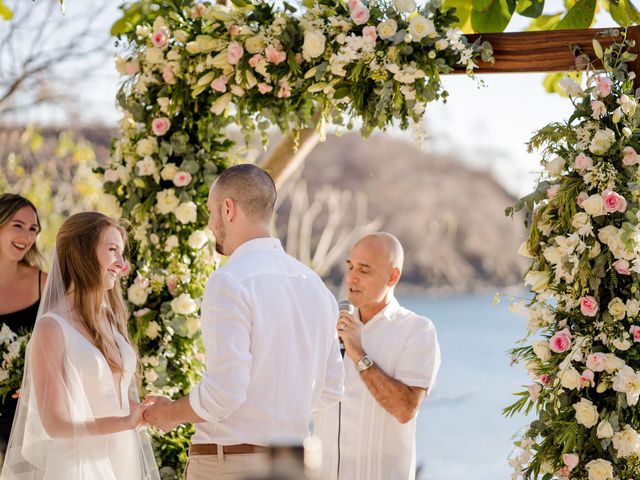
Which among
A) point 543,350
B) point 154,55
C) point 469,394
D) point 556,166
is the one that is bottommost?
point 469,394

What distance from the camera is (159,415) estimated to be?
10.5ft

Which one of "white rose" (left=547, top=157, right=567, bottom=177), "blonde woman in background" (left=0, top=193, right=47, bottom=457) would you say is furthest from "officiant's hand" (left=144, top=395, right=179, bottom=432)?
"white rose" (left=547, top=157, right=567, bottom=177)

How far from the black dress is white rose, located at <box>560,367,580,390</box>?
2.34m

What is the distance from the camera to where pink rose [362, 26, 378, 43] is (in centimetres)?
416

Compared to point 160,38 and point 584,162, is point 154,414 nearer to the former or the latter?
point 584,162

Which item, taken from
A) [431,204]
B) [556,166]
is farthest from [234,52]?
[431,204]

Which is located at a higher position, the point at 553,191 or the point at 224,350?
the point at 553,191

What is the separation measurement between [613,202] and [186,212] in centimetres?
206

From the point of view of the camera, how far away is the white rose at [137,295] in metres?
4.73

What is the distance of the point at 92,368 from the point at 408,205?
29.3 metres

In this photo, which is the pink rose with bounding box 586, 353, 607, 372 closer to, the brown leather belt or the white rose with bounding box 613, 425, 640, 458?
the white rose with bounding box 613, 425, 640, 458

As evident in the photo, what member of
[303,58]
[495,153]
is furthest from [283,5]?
[495,153]

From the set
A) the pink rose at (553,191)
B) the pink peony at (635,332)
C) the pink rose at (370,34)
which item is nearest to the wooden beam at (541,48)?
the pink rose at (370,34)

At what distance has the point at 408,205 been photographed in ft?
106
